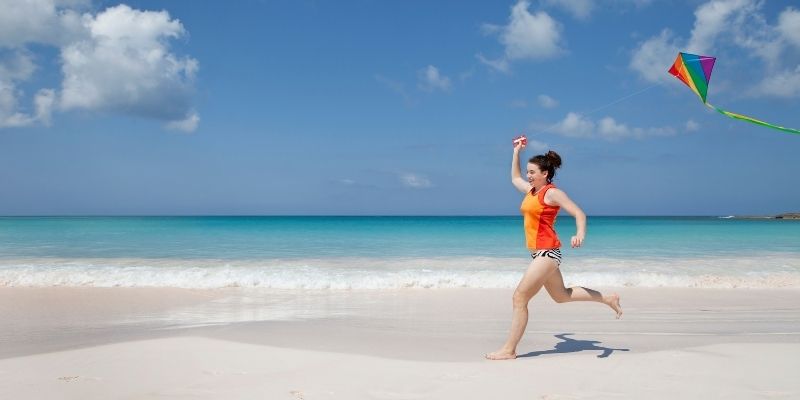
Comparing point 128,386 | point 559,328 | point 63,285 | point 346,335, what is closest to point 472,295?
point 559,328

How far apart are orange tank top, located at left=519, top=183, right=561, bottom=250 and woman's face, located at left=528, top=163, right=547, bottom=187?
68 mm

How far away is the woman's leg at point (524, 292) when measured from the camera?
16.8 ft

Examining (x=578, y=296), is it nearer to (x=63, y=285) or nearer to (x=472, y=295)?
(x=472, y=295)

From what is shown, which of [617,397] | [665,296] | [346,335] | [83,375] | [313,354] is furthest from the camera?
[665,296]

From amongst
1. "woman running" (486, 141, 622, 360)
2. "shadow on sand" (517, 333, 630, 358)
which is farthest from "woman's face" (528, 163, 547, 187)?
"shadow on sand" (517, 333, 630, 358)

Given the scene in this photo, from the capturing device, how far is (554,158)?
5.20 meters

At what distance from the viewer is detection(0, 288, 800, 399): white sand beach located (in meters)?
4.38

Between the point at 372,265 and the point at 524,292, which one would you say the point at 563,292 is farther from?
the point at 372,265

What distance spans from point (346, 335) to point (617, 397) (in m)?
3.20

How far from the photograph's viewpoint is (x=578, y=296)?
5590mm

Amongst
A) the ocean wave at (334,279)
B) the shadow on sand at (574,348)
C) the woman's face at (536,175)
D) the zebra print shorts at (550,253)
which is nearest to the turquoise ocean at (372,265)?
the ocean wave at (334,279)

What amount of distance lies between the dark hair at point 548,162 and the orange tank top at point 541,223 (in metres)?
0.15

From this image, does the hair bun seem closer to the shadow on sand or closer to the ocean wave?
the shadow on sand

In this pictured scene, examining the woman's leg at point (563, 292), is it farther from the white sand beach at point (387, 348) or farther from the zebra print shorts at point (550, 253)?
the white sand beach at point (387, 348)
